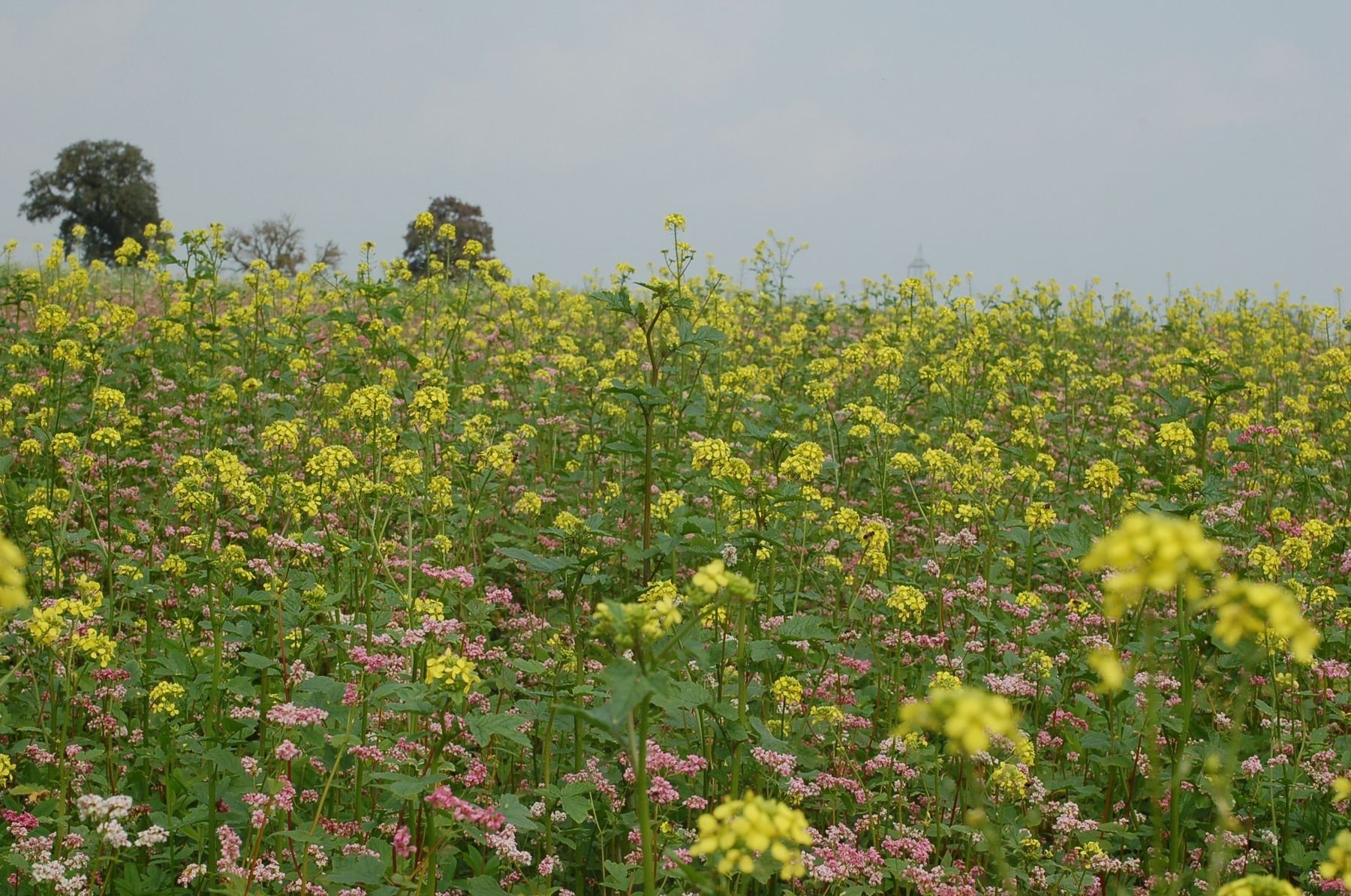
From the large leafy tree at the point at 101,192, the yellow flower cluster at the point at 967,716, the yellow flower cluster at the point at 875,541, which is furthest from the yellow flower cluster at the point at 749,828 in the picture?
the large leafy tree at the point at 101,192

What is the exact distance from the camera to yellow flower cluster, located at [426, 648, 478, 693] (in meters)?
2.38

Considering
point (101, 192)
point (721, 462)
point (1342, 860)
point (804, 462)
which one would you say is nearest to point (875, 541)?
point (804, 462)

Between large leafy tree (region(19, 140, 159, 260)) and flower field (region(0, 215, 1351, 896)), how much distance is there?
1919 inches

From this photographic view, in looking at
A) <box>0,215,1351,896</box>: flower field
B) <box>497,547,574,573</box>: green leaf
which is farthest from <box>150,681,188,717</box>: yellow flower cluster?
<box>497,547,574,573</box>: green leaf

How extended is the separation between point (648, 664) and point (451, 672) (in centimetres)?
75

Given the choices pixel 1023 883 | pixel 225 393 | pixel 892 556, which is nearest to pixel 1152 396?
pixel 892 556

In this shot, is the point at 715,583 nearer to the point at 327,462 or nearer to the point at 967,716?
the point at 967,716

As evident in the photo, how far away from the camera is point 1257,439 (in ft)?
21.4

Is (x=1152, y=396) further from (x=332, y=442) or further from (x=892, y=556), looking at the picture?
(x=332, y=442)

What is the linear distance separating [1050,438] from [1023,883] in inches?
246

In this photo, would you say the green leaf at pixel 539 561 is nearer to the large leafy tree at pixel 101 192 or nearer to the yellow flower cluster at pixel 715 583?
the yellow flower cluster at pixel 715 583

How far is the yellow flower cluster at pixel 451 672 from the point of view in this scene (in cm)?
238

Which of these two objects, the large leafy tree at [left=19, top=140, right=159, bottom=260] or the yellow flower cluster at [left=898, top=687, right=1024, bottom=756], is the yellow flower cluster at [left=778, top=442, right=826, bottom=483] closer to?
the yellow flower cluster at [left=898, top=687, right=1024, bottom=756]

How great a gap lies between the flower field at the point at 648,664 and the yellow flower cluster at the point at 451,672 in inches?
0.6
